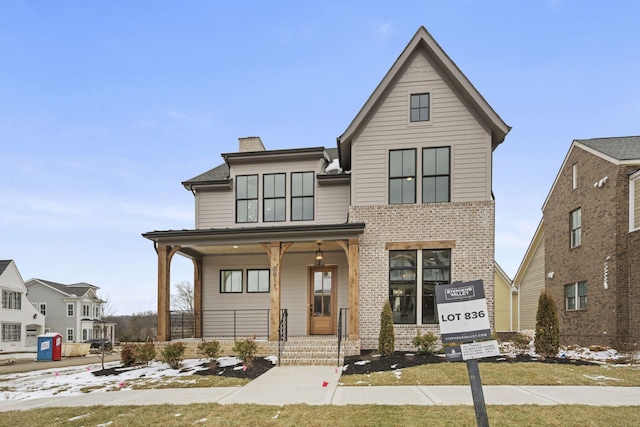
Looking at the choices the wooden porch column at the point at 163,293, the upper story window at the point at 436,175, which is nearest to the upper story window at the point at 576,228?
the upper story window at the point at 436,175

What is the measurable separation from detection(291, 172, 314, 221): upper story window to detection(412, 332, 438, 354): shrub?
597 cm

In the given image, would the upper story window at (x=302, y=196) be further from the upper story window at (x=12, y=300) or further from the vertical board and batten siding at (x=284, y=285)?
the upper story window at (x=12, y=300)

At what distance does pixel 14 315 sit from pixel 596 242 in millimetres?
41089

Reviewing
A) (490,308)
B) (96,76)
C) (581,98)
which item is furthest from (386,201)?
(581,98)

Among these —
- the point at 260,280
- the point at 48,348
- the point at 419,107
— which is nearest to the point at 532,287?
the point at 419,107

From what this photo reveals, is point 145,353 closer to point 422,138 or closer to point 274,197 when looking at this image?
point 274,197

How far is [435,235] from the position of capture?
517 inches

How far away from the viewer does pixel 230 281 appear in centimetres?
1593

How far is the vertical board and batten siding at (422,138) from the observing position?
13258 mm

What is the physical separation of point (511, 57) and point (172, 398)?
96.9 ft

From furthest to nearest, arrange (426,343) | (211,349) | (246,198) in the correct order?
1. (246,198)
2. (426,343)
3. (211,349)

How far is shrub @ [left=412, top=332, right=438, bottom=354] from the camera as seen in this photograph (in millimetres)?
11961

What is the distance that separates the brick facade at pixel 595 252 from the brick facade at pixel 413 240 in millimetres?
5289

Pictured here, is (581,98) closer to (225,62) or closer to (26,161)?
(225,62)
